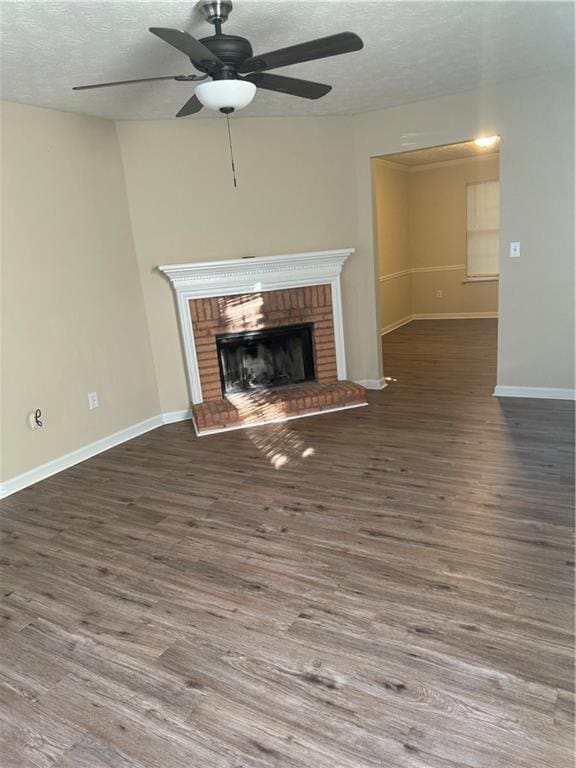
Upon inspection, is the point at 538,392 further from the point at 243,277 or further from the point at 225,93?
the point at 225,93

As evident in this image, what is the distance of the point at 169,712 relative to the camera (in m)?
1.55

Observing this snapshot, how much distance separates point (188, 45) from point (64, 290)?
2.18m

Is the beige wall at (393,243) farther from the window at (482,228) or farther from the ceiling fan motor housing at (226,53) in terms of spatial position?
the ceiling fan motor housing at (226,53)

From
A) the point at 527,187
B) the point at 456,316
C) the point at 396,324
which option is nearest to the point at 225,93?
the point at 527,187

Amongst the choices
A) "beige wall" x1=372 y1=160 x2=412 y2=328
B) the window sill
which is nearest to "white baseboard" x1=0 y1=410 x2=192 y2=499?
"beige wall" x1=372 y1=160 x2=412 y2=328

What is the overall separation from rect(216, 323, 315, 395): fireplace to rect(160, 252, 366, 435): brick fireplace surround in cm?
7

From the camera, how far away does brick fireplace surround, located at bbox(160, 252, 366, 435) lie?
4.13 metres

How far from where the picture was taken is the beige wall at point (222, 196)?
400 centimetres

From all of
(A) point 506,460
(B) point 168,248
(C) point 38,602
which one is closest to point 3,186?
(B) point 168,248

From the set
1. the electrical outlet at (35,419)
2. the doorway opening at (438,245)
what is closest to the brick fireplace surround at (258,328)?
the electrical outlet at (35,419)

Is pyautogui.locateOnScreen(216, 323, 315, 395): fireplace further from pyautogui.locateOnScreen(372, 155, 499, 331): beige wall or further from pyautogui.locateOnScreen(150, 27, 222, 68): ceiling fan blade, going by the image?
pyautogui.locateOnScreen(372, 155, 499, 331): beige wall

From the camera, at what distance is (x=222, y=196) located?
4164 millimetres

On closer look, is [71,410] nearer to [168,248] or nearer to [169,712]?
[168,248]

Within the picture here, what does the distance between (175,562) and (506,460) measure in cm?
205
